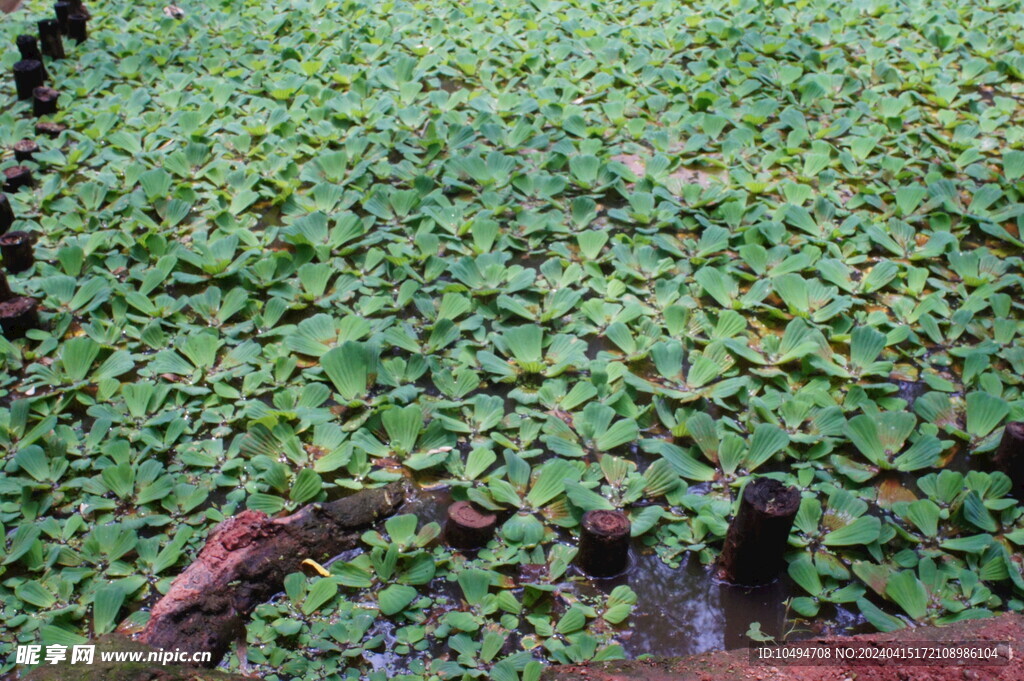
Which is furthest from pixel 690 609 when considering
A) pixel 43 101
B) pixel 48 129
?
pixel 43 101

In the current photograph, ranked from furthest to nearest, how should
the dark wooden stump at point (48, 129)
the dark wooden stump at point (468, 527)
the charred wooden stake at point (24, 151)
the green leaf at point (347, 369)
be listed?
the dark wooden stump at point (48, 129) < the charred wooden stake at point (24, 151) < the green leaf at point (347, 369) < the dark wooden stump at point (468, 527)

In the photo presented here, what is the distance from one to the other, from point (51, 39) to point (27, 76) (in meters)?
0.37

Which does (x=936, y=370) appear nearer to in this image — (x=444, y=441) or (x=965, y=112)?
(x=444, y=441)

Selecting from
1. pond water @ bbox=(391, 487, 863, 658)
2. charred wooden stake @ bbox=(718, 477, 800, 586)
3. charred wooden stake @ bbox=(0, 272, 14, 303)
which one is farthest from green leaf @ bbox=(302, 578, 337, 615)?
charred wooden stake @ bbox=(0, 272, 14, 303)

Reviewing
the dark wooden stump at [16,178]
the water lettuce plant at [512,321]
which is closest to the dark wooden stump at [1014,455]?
the water lettuce plant at [512,321]

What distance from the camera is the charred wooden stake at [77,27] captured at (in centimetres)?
395

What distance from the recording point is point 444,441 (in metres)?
2.13

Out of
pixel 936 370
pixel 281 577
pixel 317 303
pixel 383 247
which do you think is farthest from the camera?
pixel 383 247

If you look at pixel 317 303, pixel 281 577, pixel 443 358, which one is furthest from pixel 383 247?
pixel 281 577

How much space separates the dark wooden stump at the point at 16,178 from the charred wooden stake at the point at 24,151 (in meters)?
0.15

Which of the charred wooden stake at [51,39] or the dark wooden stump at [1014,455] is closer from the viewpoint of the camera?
the dark wooden stump at [1014,455]

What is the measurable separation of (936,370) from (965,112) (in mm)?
1554

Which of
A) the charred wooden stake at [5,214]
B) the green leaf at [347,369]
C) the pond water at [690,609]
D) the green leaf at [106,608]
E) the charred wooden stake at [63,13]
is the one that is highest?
the charred wooden stake at [63,13]

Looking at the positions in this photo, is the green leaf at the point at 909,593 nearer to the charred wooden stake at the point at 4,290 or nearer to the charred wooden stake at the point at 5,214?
the charred wooden stake at the point at 4,290
